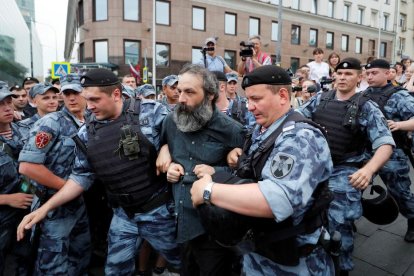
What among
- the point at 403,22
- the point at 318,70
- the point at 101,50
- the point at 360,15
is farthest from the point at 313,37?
the point at 318,70

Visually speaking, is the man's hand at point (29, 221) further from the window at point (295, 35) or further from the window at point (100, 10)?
the window at point (295, 35)

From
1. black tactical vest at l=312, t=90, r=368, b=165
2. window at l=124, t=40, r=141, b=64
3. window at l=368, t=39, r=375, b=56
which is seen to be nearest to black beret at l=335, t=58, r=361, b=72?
black tactical vest at l=312, t=90, r=368, b=165

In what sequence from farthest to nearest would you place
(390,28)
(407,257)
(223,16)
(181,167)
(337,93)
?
(390,28)
(223,16)
(407,257)
(337,93)
(181,167)

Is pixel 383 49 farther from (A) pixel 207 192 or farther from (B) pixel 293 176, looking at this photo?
(A) pixel 207 192

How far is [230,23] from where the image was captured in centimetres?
2550

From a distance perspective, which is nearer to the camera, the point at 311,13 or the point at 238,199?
the point at 238,199

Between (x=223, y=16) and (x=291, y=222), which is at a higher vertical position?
(x=223, y=16)

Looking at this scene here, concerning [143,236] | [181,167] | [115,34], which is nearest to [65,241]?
[143,236]

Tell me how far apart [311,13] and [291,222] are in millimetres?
31029

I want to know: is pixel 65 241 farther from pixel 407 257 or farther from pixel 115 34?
pixel 115 34

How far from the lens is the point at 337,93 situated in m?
3.17

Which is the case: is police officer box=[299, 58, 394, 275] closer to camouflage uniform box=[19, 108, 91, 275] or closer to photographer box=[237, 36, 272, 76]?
photographer box=[237, 36, 272, 76]

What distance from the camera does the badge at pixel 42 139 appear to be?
8.81 feet

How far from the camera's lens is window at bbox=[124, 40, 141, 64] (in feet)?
72.9
